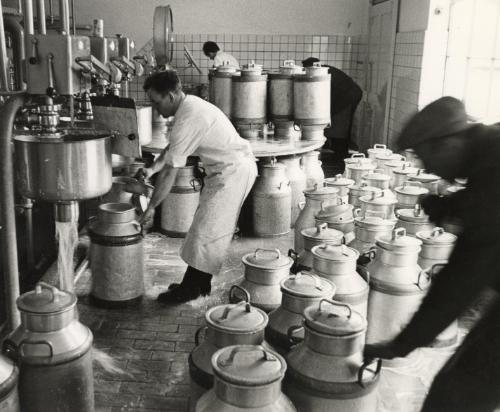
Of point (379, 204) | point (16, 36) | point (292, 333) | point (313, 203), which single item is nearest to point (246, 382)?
point (292, 333)

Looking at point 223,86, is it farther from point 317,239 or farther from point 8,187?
point 8,187

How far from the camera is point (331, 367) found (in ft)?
7.26

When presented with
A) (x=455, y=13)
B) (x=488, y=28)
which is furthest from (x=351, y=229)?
(x=455, y=13)

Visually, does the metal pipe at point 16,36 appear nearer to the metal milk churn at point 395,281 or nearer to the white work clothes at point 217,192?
the white work clothes at point 217,192

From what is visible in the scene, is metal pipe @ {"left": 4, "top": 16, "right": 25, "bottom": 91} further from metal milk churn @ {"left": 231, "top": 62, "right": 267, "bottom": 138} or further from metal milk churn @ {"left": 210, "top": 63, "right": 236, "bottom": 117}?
metal milk churn @ {"left": 231, "top": 62, "right": 267, "bottom": 138}

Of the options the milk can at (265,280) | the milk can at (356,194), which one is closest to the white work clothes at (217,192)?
the milk can at (356,194)

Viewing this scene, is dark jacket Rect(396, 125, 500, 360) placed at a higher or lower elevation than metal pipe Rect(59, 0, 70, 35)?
lower

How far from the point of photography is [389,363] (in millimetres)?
3291

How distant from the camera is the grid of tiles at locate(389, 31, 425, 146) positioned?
6.57 meters

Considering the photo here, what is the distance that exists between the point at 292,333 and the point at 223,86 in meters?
3.59

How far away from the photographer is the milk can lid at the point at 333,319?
7.17ft

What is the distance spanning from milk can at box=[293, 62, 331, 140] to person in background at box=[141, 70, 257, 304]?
176 cm

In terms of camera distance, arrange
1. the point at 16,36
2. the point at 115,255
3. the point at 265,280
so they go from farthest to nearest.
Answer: the point at 16,36
the point at 115,255
the point at 265,280

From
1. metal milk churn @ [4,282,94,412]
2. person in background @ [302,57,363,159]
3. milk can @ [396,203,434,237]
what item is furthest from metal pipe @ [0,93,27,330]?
person in background @ [302,57,363,159]
